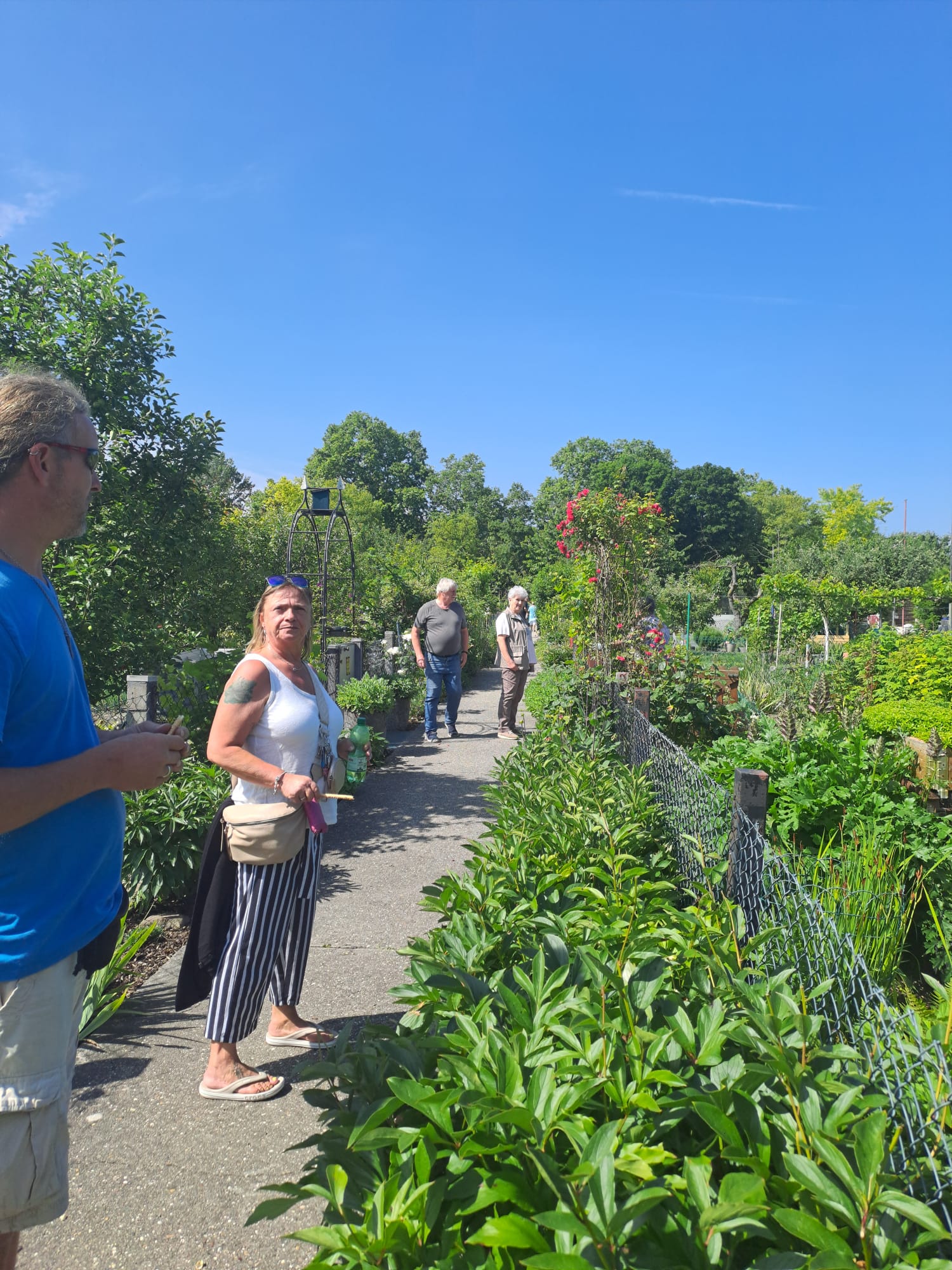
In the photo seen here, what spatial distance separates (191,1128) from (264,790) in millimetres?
1018

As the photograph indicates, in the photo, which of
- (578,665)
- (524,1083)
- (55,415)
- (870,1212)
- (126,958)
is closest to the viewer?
(870,1212)

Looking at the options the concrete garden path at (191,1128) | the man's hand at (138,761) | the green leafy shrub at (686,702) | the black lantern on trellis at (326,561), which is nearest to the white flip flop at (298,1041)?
the concrete garden path at (191,1128)

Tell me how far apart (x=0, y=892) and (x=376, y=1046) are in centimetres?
76

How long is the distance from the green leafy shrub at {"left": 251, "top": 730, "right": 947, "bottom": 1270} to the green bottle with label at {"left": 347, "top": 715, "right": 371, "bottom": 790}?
3.23m

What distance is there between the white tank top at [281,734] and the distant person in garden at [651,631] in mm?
4522

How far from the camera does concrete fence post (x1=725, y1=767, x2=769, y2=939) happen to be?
8.21 feet

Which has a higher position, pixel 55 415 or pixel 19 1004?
pixel 55 415

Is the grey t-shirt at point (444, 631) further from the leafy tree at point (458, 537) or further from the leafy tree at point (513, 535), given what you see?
the leafy tree at point (513, 535)

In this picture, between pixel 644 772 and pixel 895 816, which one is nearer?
pixel 895 816

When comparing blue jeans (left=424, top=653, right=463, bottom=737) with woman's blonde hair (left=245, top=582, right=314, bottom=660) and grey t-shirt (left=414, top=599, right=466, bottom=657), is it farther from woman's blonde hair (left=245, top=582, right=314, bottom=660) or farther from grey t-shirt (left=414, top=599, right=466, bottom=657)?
woman's blonde hair (left=245, top=582, right=314, bottom=660)

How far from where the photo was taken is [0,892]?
1.46m

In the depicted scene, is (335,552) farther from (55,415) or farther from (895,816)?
(55,415)

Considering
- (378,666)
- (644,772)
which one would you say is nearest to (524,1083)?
(644,772)

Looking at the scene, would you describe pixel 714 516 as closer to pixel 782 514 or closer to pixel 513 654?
pixel 782 514
